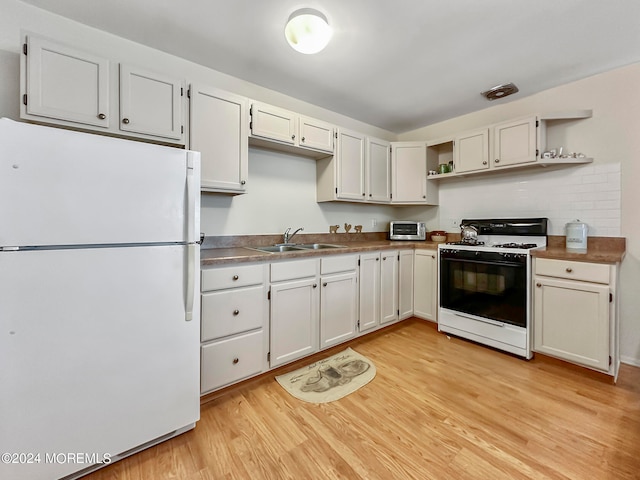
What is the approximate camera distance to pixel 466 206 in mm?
3275

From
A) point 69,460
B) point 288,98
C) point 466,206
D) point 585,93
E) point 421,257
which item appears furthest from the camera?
point 466,206

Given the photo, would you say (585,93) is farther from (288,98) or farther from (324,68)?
(288,98)

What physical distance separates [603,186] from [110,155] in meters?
3.67

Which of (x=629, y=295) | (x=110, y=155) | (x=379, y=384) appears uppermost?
(x=110, y=155)

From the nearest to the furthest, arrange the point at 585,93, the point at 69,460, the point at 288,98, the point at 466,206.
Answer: the point at 69,460 < the point at 585,93 < the point at 288,98 < the point at 466,206

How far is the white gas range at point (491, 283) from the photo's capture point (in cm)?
229

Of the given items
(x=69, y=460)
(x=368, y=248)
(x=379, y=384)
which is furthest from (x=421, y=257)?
(x=69, y=460)

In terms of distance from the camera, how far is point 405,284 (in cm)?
306

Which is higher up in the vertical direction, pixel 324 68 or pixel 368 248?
pixel 324 68

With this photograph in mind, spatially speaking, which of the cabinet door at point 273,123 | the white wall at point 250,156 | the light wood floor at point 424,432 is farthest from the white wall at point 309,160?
the light wood floor at point 424,432

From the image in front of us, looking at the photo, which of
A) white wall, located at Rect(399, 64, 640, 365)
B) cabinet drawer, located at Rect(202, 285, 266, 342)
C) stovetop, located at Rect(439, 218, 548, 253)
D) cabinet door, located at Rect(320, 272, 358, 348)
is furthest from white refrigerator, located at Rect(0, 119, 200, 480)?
white wall, located at Rect(399, 64, 640, 365)

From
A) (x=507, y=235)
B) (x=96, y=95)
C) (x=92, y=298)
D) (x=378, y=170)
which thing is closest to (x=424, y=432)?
(x=92, y=298)

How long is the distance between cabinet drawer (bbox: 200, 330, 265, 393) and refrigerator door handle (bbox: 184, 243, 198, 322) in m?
0.41

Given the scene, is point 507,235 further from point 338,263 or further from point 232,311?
point 232,311
